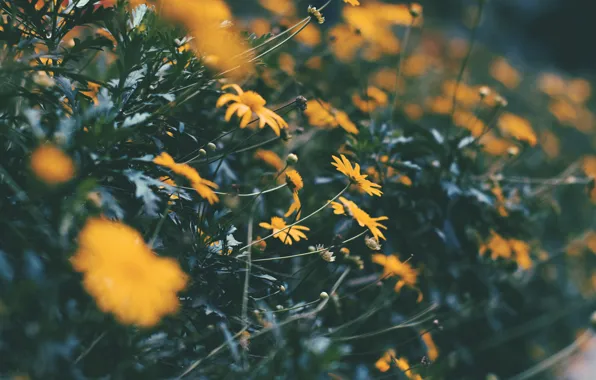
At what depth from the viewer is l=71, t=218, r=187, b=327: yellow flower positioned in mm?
956

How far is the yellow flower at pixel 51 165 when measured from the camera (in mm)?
1088

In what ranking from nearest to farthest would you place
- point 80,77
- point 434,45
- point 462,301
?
point 80,77
point 462,301
point 434,45

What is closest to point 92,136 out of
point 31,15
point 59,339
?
point 59,339

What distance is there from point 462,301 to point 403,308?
417mm

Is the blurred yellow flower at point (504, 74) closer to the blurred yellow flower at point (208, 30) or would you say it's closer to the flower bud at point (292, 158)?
the flower bud at point (292, 158)

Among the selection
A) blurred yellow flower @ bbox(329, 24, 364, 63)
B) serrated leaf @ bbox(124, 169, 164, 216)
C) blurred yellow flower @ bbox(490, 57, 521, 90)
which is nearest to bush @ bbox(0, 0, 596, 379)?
serrated leaf @ bbox(124, 169, 164, 216)

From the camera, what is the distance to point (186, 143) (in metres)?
1.65

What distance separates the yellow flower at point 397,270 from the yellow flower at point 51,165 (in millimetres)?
1075

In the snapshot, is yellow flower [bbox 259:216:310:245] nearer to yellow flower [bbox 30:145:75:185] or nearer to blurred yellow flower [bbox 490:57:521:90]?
yellow flower [bbox 30:145:75:185]

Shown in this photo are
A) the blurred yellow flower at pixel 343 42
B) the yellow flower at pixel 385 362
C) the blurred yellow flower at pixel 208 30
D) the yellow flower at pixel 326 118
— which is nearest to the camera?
the blurred yellow flower at pixel 208 30

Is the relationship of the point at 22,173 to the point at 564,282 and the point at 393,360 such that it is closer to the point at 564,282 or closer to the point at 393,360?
the point at 393,360

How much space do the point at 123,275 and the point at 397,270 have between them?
3.66 feet

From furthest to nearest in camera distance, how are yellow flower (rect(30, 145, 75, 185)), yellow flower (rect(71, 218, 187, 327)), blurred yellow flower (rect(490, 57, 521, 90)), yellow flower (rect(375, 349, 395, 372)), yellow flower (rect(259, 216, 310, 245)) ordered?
blurred yellow flower (rect(490, 57, 521, 90)), yellow flower (rect(375, 349, 395, 372)), yellow flower (rect(259, 216, 310, 245)), yellow flower (rect(30, 145, 75, 185)), yellow flower (rect(71, 218, 187, 327))

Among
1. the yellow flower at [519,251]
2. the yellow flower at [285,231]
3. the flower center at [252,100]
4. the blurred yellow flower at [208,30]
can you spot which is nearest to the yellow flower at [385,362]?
the yellow flower at [285,231]
